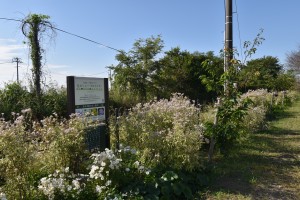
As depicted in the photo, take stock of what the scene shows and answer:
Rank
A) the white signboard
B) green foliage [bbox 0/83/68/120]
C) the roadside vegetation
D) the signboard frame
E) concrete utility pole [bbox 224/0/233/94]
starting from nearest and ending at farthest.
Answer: the roadside vegetation → the signboard frame → the white signboard → concrete utility pole [bbox 224/0/233/94] → green foliage [bbox 0/83/68/120]

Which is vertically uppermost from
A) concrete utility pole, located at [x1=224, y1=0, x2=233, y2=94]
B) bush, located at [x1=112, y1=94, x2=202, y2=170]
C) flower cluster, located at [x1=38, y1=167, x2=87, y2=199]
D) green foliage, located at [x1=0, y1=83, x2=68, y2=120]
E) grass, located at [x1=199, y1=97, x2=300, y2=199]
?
concrete utility pole, located at [x1=224, y1=0, x2=233, y2=94]

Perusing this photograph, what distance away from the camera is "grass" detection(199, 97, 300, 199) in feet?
15.7

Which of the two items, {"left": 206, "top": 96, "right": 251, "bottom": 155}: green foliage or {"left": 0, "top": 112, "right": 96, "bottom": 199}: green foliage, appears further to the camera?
{"left": 206, "top": 96, "right": 251, "bottom": 155}: green foliage

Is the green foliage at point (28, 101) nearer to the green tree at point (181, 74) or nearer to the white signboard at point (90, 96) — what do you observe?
the white signboard at point (90, 96)

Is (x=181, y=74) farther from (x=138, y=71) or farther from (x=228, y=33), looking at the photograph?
(x=228, y=33)

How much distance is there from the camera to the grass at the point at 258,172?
4.77 m

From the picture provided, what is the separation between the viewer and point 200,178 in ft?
16.3

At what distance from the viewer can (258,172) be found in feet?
19.4

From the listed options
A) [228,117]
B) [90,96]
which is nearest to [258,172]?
[228,117]

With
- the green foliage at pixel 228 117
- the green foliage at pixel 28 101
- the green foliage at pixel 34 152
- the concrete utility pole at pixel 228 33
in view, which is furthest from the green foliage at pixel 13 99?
the green foliage at pixel 228 117

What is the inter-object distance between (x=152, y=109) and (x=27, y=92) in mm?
6660

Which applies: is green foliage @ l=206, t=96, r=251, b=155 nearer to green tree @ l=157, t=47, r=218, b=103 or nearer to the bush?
the bush

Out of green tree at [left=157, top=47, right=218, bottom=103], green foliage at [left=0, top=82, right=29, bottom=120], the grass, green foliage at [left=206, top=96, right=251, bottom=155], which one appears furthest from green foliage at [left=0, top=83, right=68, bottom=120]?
green tree at [left=157, top=47, right=218, bottom=103]

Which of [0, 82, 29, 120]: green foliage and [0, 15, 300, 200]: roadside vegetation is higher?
[0, 82, 29, 120]: green foliage
